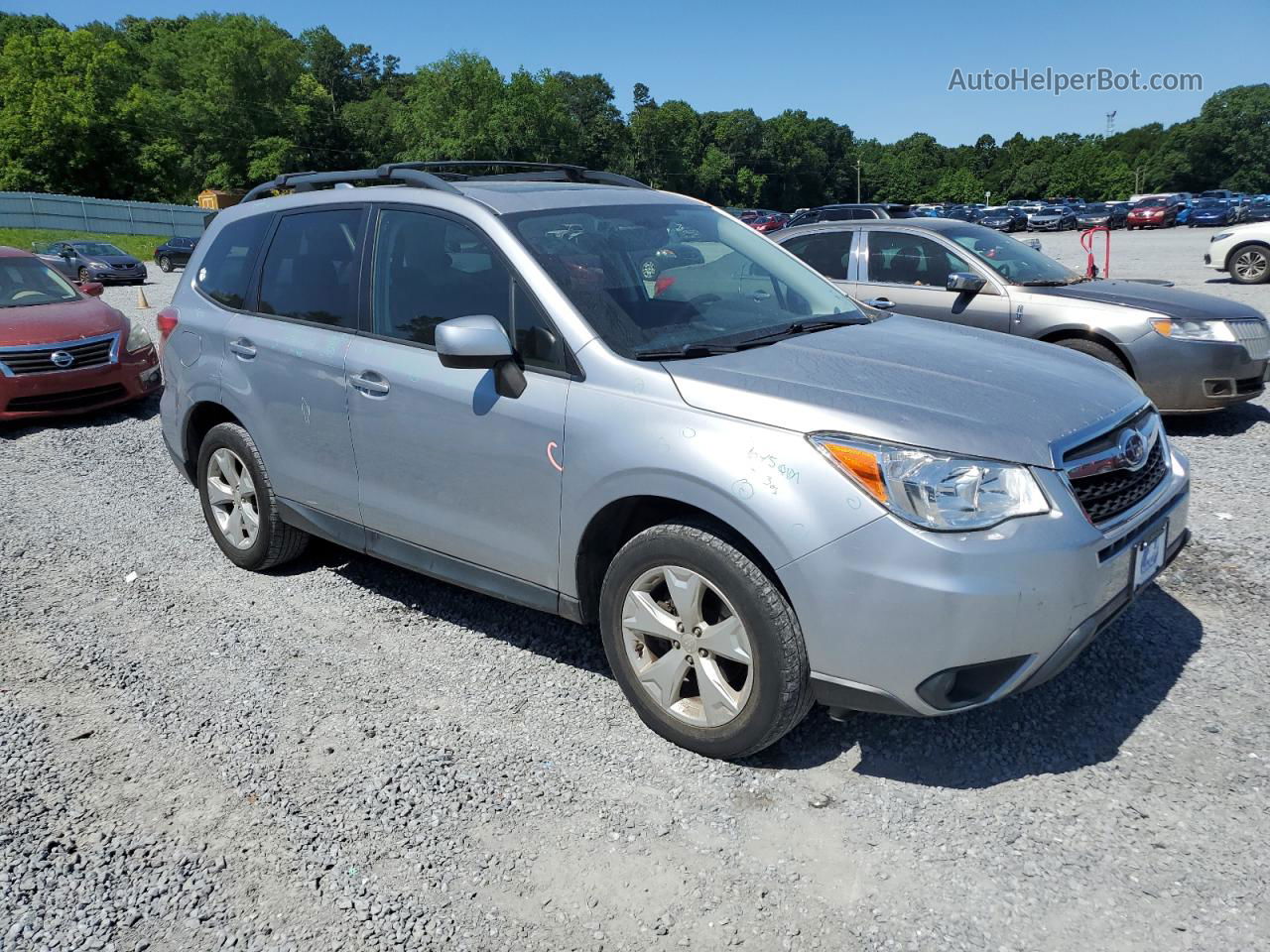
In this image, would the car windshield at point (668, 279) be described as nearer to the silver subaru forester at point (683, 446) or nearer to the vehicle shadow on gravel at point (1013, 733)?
the silver subaru forester at point (683, 446)

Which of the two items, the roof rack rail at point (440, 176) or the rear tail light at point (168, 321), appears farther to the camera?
the rear tail light at point (168, 321)

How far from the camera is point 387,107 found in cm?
12150

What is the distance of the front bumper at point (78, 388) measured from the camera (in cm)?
853

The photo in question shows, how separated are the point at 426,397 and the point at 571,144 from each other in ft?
374

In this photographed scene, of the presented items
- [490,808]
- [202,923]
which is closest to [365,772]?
[490,808]

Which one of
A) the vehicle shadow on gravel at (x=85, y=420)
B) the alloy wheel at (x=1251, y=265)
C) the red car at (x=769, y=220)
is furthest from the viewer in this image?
the red car at (x=769, y=220)

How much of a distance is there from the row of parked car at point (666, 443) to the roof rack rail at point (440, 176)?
23 mm

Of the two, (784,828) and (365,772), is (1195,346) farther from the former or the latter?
(365,772)

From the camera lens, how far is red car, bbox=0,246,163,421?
856 centimetres

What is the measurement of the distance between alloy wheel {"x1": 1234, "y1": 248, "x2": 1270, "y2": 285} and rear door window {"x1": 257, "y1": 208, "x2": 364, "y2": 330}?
1849cm

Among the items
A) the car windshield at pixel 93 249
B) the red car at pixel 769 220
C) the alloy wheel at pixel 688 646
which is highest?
the red car at pixel 769 220

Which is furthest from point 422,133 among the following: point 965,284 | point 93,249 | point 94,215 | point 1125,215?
point 965,284

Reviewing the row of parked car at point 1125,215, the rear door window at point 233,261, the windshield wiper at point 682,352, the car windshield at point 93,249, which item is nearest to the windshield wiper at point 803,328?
the windshield wiper at point 682,352

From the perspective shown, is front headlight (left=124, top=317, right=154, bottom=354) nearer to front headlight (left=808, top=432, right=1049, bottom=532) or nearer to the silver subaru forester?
the silver subaru forester
